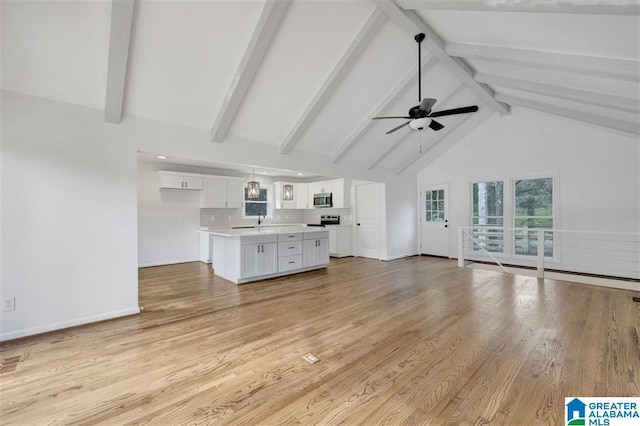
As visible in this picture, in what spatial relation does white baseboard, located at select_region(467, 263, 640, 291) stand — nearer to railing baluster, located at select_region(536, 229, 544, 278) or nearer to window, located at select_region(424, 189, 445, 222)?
railing baluster, located at select_region(536, 229, 544, 278)

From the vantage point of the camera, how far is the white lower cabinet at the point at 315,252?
218 inches

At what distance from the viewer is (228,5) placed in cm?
260

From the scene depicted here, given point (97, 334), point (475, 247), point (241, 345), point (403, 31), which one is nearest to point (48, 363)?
point (97, 334)

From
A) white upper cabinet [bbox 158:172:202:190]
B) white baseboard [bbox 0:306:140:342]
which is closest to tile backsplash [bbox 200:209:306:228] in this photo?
white upper cabinet [bbox 158:172:202:190]

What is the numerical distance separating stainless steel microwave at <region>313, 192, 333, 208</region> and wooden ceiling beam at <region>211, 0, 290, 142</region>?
428cm

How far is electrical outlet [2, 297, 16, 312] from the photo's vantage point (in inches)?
104

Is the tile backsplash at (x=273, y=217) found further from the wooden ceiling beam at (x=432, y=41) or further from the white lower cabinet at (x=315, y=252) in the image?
the wooden ceiling beam at (x=432, y=41)

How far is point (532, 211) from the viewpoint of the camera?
596cm

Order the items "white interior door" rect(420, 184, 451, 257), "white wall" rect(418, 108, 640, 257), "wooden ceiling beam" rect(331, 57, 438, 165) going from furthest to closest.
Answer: "white interior door" rect(420, 184, 451, 257)
"white wall" rect(418, 108, 640, 257)
"wooden ceiling beam" rect(331, 57, 438, 165)

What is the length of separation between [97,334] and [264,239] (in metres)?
2.59

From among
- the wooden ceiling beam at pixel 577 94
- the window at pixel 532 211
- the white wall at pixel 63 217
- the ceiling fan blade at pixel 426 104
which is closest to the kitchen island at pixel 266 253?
the white wall at pixel 63 217

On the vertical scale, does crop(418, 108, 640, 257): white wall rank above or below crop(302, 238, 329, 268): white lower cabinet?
above

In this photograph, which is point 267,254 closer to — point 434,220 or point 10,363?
point 10,363

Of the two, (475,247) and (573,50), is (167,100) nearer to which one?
(573,50)
